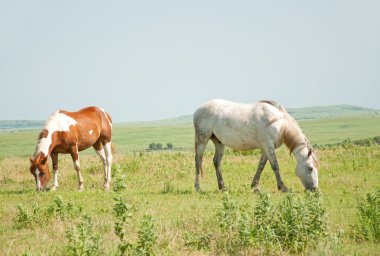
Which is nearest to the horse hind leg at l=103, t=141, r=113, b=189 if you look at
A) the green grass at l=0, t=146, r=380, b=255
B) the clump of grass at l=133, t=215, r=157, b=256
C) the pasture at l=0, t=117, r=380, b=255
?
the green grass at l=0, t=146, r=380, b=255

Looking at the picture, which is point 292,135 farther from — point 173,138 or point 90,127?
point 173,138

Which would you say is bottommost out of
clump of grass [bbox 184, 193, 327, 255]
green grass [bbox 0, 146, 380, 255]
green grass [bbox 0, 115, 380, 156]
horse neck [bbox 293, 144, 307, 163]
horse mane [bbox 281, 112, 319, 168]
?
green grass [bbox 0, 115, 380, 156]

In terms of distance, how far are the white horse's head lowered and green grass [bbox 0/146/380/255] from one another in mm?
422

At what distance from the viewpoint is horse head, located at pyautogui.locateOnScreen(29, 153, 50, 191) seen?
1307 centimetres

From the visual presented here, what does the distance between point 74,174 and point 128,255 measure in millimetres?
11402

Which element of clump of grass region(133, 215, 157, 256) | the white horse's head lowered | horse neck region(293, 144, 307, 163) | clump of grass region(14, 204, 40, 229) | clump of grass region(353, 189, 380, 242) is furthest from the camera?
horse neck region(293, 144, 307, 163)

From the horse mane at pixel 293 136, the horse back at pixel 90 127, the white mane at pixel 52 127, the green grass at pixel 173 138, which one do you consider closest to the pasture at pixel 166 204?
the horse mane at pixel 293 136

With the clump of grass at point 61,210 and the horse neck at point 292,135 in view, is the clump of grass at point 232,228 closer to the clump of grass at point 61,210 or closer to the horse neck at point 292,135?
the clump of grass at point 61,210

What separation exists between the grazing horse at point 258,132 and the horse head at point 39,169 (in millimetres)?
4657

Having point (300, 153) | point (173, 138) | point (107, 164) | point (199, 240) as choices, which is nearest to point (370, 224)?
point (199, 240)

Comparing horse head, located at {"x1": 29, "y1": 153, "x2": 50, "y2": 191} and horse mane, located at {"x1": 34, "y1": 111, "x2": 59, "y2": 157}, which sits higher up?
horse mane, located at {"x1": 34, "y1": 111, "x2": 59, "y2": 157}

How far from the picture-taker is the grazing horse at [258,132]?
40.8 ft

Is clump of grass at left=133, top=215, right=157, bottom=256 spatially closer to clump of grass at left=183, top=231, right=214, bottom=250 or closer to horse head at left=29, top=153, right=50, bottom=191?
clump of grass at left=183, top=231, right=214, bottom=250

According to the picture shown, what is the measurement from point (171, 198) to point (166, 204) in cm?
98
